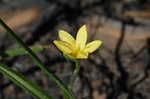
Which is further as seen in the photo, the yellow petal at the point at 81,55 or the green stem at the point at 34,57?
the yellow petal at the point at 81,55

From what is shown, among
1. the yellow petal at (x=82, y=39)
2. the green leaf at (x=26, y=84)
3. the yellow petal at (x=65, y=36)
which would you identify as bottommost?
the green leaf at (x=26, y=84)

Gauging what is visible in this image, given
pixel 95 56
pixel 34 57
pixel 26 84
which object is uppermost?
pixel 34 57

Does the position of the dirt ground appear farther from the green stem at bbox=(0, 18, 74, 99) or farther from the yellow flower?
the green stem at bbox=(0, 18, 74, 99)

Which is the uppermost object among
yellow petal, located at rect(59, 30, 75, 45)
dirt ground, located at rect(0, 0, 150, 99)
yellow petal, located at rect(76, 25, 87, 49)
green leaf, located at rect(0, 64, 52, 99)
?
yellow petal, located at rect(59, 30, 75, 45)

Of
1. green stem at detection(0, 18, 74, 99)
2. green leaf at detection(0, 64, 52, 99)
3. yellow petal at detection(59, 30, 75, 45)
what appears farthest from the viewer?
yellow petal at detection(59, 30, 75, 45)

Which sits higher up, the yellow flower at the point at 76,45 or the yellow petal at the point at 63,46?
the yellow petal at the point at 63,46

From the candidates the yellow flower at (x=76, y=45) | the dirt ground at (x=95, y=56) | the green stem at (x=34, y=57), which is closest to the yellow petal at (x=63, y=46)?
the yellow flower at (x=76, y=45)

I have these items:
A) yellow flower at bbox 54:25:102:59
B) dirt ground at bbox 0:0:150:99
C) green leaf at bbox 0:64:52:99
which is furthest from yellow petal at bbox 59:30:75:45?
dirt ground at bbox 0:0:150:99

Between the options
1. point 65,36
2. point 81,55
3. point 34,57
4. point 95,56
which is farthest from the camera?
point 95,56

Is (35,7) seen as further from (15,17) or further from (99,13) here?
(99,13)

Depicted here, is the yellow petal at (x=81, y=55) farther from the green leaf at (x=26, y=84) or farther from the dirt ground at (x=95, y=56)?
the dirt ground at (x=95, y=56)

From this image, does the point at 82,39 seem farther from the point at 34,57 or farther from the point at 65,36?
the point at 34,57

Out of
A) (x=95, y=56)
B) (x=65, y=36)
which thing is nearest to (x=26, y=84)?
(x=65, y=36)
